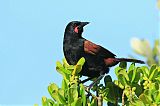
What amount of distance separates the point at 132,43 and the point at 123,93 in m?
4.31

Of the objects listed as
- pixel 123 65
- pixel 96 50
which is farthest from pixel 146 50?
pixel 123 65

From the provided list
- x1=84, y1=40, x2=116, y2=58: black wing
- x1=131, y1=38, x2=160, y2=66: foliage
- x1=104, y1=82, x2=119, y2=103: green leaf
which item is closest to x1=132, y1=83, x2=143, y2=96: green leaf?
x1=104, y1=82, x2=119, y2=103: green leaf

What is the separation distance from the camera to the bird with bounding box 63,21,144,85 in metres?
6.73

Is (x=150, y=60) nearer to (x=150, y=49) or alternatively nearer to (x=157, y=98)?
(x=150, y=49)

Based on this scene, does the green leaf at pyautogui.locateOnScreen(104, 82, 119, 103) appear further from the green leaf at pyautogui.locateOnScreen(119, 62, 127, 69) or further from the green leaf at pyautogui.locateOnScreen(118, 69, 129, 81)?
the green leaf at pyautogui.locateOnScreen(119, 62, 127, 69)

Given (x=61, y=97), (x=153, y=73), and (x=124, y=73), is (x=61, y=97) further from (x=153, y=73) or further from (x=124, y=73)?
(x=153, y=73)

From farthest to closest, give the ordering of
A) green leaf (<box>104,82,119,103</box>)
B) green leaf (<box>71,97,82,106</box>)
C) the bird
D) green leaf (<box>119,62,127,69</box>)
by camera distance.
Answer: the bird, green leaf (<box>119,62,127,69</box>), green leaf (<box>104,82,119,103</box>), green leaf (<box>71,97,82,106</box>)

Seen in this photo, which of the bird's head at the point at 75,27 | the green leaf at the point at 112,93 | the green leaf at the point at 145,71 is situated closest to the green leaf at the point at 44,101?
the green leaf at the point at 112,93

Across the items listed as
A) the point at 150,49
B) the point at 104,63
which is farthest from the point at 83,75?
the point at 150,49

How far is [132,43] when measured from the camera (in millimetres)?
8711

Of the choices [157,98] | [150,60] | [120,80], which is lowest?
[157,98]

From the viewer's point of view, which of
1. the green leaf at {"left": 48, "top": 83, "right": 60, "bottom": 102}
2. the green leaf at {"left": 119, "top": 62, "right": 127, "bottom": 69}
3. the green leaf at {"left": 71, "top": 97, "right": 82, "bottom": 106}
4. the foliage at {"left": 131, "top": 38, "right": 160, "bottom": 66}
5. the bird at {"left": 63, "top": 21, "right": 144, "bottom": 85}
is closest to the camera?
the green leaf at {"left": 71, "top": 97, "right": 82, "bottom": 106}

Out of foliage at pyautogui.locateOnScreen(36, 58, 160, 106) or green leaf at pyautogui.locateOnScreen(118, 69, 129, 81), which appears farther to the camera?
green leaf at pyautogui.locateOnScreen(118, 69, 129, 81)

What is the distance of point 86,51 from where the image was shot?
6852mm
